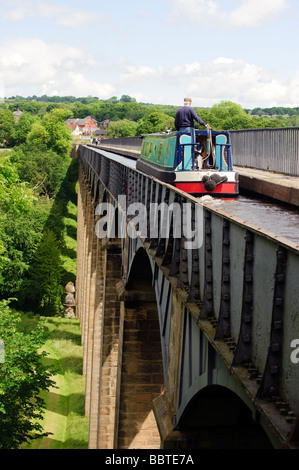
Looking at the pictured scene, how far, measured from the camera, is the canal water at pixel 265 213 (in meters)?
7.00

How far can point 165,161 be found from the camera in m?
12.7

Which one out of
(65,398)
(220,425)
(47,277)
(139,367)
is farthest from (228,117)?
(220,425)

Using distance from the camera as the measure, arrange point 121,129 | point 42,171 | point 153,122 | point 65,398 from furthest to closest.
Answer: point 121,129 < point 153,122 < point 42,171 < point 65,398

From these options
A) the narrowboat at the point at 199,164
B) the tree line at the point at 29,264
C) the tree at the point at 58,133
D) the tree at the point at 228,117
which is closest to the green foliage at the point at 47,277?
the tree line at the point at 29,264

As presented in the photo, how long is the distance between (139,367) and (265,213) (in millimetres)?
6964

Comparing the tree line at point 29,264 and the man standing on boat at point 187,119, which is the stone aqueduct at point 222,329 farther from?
the tree line at point 29,264

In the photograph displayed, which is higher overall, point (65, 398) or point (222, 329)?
point (222, 329)

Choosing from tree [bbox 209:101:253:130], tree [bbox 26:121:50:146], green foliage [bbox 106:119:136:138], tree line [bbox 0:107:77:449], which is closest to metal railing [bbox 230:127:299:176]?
tree line [bbox 0:107:77:449]

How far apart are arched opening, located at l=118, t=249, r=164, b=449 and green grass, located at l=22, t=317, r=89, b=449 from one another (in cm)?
362

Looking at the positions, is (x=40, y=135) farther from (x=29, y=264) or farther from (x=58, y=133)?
(x=29, y=264)

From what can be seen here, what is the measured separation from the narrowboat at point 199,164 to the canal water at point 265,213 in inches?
13.9

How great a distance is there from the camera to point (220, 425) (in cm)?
655

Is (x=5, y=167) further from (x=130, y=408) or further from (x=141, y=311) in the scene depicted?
(x=130, y=408)

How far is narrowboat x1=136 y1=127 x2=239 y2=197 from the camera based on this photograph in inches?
439
